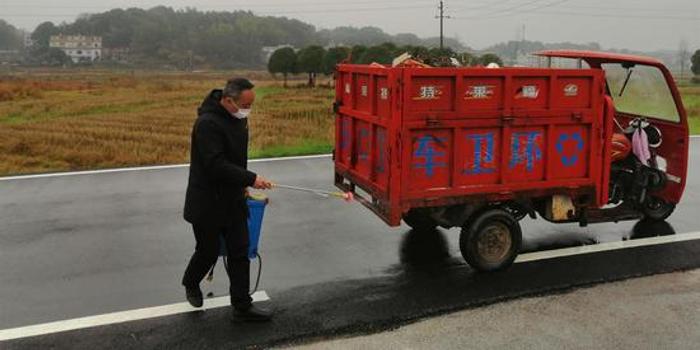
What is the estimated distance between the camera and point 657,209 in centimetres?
719

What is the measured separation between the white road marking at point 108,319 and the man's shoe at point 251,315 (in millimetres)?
341

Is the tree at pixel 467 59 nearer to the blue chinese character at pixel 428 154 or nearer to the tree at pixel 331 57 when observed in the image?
the blue chinese character at pixel 428 154

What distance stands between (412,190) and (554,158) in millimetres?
1405

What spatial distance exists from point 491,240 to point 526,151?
2.74ft

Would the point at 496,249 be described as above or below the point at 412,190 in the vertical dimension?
below

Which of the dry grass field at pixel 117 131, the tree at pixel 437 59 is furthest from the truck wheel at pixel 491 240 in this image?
the dry grass field at pixel 117 131

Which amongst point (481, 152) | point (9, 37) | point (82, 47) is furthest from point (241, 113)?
point (9, 37)

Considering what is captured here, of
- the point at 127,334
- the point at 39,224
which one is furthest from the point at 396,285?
the point at 39,224

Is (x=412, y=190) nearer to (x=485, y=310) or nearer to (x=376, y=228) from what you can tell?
(x=485, y=310)

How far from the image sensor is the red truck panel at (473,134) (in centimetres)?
513

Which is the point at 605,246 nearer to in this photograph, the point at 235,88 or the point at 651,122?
the point at 651,122

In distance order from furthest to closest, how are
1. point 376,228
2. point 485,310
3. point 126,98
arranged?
point 126,98
point 376,228
point 485,310

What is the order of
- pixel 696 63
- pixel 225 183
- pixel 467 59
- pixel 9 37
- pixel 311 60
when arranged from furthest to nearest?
pixel 9 37
pixel 696 63
pixel 311 60
pixel 467 59
pixel 225 183

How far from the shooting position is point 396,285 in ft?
17.7
